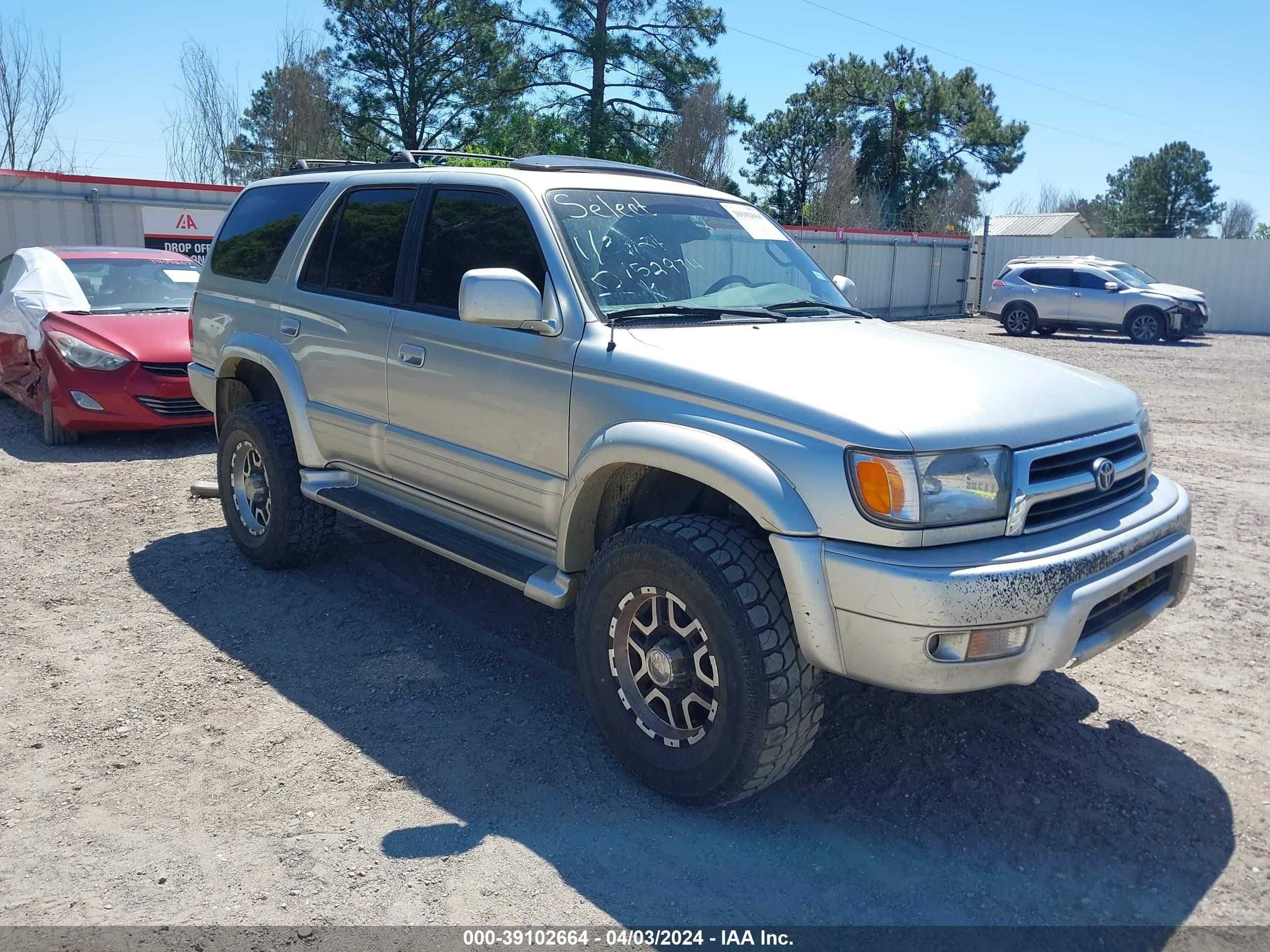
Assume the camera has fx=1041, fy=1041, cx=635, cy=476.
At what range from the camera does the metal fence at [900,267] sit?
25016 millimetres

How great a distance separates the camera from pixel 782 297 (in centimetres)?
451

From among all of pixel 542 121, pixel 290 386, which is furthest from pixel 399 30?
pixel 290 386

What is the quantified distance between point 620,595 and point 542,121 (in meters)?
32.6

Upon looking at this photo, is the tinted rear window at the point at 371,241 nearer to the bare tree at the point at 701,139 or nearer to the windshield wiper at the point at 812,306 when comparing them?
the windshield wiper at the point at 812,306

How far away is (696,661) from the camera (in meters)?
3.38

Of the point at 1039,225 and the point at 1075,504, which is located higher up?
the point at 1039,225

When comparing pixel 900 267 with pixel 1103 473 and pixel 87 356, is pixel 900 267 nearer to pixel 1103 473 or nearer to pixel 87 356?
pixel 87 356

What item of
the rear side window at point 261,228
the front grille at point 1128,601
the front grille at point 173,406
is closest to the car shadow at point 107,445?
the front grille at point 173,406

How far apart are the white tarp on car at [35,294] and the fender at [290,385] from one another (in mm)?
4396

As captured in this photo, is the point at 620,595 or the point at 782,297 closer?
the point at 620,595

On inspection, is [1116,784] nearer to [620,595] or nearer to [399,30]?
[620,595]

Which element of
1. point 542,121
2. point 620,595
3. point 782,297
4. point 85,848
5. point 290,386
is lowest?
point 85,848

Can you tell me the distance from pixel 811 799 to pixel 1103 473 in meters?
1.47

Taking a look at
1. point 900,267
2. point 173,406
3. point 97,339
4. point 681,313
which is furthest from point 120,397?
point 900,267
